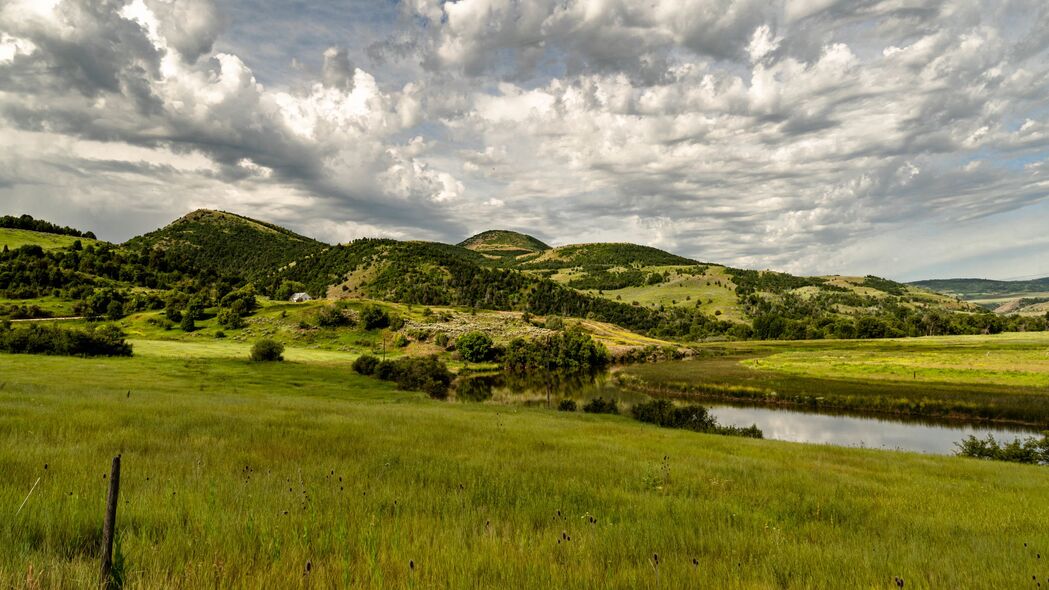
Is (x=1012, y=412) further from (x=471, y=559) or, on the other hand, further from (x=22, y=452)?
(x=22, y=452)

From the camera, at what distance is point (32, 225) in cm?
17512

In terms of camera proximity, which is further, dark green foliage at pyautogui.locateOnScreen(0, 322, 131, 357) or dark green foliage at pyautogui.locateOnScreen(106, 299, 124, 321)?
dark green foliage at pyautogui.locateOnScreen(106, 299, 124, 321)

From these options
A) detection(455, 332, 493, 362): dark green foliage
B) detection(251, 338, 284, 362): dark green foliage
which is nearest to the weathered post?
detection(251, 338, 284, 362): dark green foliage

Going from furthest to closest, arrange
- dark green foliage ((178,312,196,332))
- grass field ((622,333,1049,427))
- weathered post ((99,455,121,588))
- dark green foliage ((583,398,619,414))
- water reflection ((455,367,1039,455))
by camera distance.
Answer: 1. dark green foliage ((178,312,196,332))
2. grass field ((622,333,1049,427))
3. dark green foliage ((583,398,619,414))
4. water reflection ((455,367,1039,455))
5. weathered post ((99,455,121,588))

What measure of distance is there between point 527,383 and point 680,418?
1809 inches

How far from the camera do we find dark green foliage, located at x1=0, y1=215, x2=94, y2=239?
168 metres

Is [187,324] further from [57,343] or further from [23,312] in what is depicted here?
[57,343]

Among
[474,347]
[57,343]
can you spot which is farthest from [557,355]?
[57,343]

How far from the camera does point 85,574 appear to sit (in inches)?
118

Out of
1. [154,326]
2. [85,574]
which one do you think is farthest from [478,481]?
[154,326]

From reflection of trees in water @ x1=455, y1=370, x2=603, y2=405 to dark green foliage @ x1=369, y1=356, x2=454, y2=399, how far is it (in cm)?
302

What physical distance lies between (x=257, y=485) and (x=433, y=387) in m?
65.5

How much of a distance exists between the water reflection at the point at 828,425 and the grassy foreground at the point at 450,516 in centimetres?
3207

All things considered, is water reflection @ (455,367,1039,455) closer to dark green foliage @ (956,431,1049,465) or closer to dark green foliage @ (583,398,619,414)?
dark green foliage @ (956,431,1049,465)
